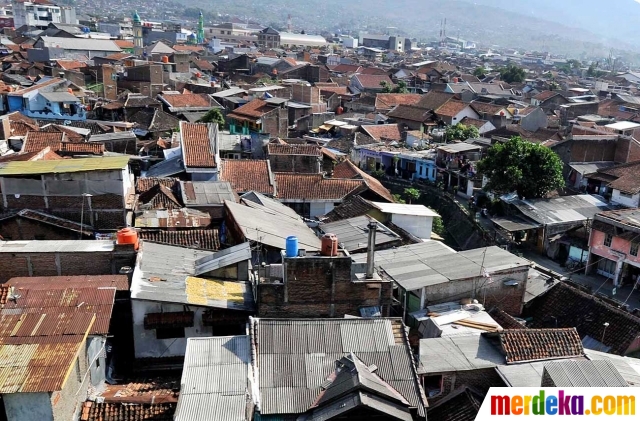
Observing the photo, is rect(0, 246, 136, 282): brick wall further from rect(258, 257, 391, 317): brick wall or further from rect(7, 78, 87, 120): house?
rect(7, 78, 87, 120): house

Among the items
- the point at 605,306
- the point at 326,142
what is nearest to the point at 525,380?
the point at 605,306

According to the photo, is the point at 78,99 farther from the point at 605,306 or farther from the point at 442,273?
the point at 605,306

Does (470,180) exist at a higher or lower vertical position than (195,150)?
lower

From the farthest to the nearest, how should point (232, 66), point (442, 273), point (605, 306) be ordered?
point (232, 66), point (605, 306), point (442, 273)

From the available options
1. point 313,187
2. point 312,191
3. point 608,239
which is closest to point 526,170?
point 608,239

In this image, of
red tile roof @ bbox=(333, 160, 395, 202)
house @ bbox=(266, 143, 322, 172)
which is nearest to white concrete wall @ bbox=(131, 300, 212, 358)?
red tile roof @ bbox=(333, 160, 395, 202)

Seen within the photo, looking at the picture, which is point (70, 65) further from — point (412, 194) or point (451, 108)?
point (412, 194)

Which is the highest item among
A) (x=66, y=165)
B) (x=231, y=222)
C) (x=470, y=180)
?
(x=66, y=165)

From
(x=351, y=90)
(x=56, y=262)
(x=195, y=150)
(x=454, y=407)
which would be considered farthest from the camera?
(x=351, y=90)
